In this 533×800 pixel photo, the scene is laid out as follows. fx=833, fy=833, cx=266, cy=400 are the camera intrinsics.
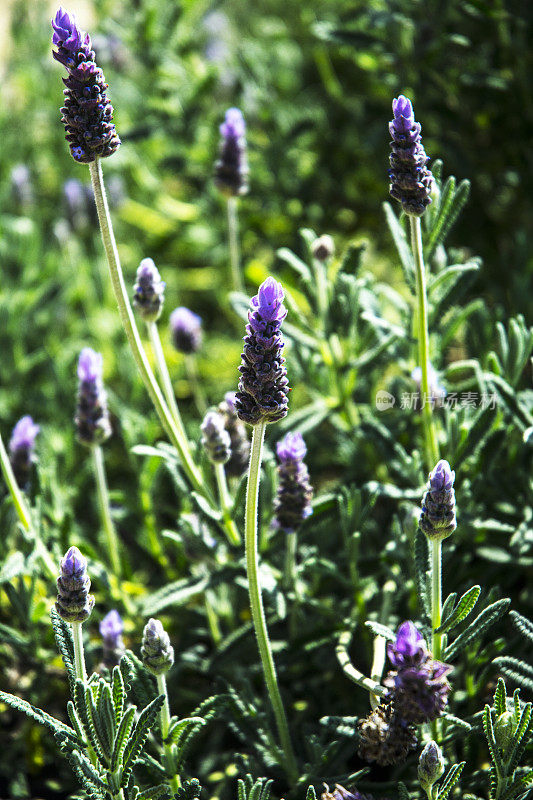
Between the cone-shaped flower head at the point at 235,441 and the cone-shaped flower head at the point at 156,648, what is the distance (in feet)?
1.85

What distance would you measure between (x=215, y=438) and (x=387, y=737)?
0.64 m

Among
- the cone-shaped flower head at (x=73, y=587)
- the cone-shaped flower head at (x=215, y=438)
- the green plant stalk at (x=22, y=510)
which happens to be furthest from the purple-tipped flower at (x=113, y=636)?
the cone-shaped flower head at (x=215, y=438)

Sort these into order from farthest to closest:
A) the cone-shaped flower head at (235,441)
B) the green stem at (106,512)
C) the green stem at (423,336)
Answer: the green stem at (106,512) → the cone-shaped flower head at (235,441) → the green stem at (423,336)

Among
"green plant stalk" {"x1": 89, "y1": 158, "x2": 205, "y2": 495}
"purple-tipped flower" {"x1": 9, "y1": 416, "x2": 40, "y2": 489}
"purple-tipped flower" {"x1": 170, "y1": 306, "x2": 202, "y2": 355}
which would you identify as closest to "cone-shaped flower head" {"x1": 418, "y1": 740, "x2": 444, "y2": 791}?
"green plant stalk" {"x1": 89, "y1": 158, "x2": 205, "y2": 495}

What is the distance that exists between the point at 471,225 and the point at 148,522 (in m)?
1.54

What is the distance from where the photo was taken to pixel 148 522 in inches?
85.0

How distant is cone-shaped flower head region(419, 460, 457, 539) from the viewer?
135 centimetres

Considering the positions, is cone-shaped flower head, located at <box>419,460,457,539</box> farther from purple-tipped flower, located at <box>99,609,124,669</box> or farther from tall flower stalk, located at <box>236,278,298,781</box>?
purple-tipped flower, located at <box>99,609,124,669</box>

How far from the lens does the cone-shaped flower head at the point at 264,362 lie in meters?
1.30

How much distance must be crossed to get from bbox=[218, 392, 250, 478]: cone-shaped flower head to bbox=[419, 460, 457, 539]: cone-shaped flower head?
0.60 meters

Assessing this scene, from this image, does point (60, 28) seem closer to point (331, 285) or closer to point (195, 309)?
point (331, 285)

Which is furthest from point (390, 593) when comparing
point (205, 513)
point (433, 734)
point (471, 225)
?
point (471, 225)

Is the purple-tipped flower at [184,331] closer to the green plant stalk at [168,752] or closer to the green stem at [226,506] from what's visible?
the green stem at [226,506]

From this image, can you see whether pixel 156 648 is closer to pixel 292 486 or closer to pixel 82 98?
pixel 292 486
